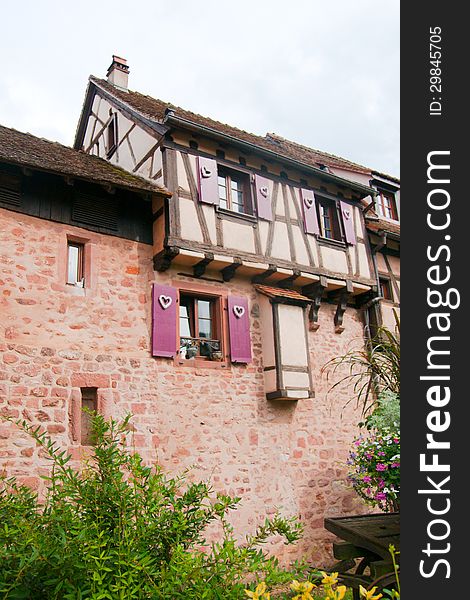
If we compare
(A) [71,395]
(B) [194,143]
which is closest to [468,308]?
(A) [71,395]

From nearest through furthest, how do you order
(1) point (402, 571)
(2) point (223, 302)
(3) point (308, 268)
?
1. (1) point (402, 571)
2. (2) point (223, 302)
3. (3) point (308, 268)

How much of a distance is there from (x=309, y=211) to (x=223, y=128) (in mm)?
2902

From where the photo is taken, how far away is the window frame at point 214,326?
8578 mm

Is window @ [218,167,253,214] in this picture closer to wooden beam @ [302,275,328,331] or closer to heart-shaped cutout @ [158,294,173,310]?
wooden beam @ [302,275,328,331]

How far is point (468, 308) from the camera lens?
2.72 meters

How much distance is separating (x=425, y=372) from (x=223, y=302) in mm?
6601

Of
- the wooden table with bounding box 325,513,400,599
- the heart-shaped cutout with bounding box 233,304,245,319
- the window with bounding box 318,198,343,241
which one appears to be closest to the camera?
the wooden table with bounding box 325,513,400,599

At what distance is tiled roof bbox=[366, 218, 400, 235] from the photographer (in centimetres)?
1165

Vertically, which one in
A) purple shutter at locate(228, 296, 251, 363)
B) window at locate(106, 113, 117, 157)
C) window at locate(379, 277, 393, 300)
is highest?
window at locate(106, 113, 117, 157)

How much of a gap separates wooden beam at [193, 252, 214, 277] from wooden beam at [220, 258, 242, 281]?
1.20 feet

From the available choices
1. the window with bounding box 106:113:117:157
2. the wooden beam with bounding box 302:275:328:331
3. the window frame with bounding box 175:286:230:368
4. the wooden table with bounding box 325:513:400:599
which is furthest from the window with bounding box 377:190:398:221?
the wooden table with bounding box 325:513:400:599

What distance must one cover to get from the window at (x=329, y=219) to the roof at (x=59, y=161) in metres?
3.82

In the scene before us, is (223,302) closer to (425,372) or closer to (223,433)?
(223,433)

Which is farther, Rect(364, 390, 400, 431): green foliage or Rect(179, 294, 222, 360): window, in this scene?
Rect(179, 294, 222, 360): window
